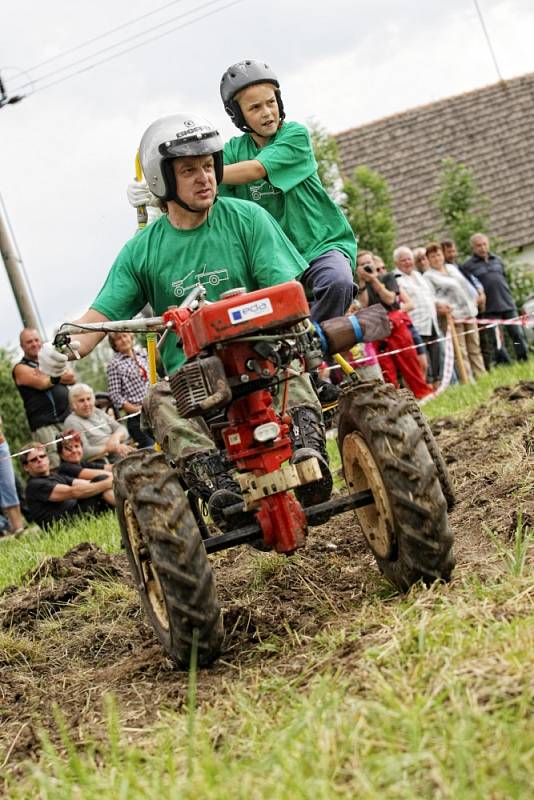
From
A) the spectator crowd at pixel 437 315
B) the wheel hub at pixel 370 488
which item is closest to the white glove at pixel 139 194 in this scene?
the wheel hub at pixel 370 488

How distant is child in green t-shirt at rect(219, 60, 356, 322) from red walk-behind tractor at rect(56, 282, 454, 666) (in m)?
1.60

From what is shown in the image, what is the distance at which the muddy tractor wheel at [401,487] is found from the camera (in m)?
4.18

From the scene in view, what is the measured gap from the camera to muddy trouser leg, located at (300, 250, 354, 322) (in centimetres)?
627

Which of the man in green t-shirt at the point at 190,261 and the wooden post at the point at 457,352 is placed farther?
the wooden post at the point at 457,352

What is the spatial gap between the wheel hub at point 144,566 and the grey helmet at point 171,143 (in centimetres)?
163

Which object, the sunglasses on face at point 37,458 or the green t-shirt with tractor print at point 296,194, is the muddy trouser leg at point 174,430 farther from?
the sunglasses on face at point 37,458

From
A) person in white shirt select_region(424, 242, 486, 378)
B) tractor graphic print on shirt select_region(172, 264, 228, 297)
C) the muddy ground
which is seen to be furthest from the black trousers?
tractor graphic print on shirt select_region(172, 264, 228, 297)

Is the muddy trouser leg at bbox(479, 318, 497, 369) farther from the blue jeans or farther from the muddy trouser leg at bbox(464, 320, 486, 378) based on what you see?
the blue jeans

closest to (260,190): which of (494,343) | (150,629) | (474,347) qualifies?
(150,629)

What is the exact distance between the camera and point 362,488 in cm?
487

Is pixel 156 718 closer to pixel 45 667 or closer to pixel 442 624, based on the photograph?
pixel 442 624

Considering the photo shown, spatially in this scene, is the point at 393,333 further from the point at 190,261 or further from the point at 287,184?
the point at 190,261

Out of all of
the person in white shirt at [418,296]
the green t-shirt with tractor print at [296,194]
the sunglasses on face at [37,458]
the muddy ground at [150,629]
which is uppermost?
the green t-shirt with tractor print at [296,194]

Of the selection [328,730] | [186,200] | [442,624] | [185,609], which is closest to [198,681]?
[185,609]
